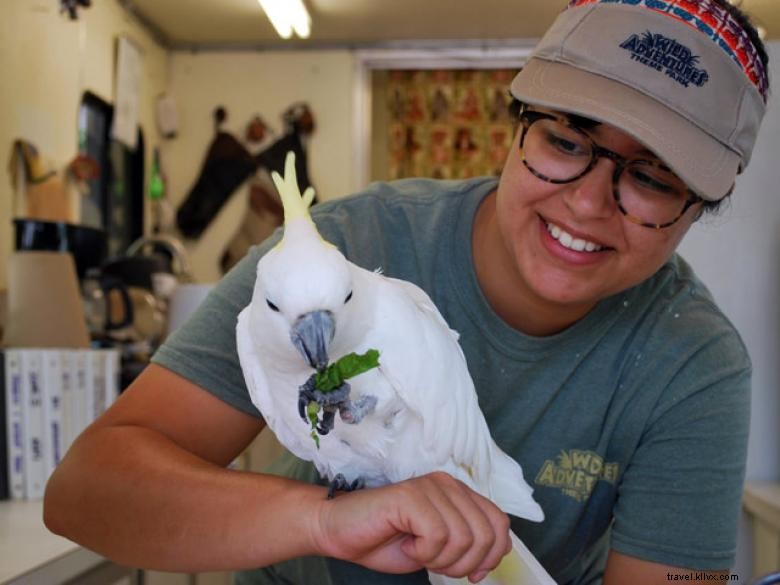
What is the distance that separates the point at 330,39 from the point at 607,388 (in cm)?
353

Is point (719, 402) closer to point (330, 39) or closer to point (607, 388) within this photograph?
point (607, 388)

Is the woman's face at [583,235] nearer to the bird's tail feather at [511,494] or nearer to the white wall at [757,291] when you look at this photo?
the bird's tail feather at [511,494]

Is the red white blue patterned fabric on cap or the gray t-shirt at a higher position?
the red white blue patterned fabric on cap

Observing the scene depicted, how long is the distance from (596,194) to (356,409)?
38 centimetres

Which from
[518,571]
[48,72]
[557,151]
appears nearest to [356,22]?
[48,72]

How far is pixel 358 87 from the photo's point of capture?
4301 mm

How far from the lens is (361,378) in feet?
2.64

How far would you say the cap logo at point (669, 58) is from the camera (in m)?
0.91

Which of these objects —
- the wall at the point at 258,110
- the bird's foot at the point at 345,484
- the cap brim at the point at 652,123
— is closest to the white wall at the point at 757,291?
the cap brim at the point at 652,123

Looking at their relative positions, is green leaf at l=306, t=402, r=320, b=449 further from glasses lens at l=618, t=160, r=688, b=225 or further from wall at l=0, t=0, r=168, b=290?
wall at l=0, t=0, r=168, b=290

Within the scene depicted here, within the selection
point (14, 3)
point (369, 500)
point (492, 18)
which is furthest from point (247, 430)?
point (492, 18)

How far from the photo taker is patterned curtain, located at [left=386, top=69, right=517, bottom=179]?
4.74m

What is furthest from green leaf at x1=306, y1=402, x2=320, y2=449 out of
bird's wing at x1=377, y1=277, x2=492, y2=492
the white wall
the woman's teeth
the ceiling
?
the ceiling

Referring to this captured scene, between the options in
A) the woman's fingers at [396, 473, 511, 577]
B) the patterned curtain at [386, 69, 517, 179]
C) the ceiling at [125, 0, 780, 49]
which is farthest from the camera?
the patterned curtain at [386, 69, 517, 179]
